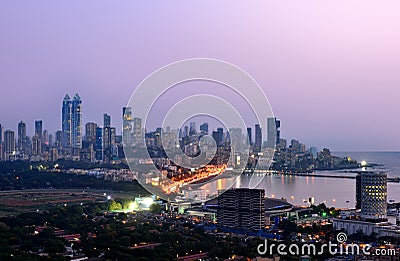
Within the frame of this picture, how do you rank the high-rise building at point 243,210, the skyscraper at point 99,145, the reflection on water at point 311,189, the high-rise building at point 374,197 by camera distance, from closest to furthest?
the high-rise building at point 374,197, the high-rise building at point 243,210, the reflection on water at point 311,189, the skyscraper at point 99,145

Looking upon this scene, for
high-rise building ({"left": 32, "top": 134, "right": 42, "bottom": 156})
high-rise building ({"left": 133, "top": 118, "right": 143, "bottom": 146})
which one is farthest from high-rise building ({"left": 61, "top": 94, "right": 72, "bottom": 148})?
high-rise building ({"left": 133, "top": 118, "right": 143, "bottom": 146})

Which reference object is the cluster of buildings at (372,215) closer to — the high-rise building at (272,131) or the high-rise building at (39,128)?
the high-rise building at (272,131)

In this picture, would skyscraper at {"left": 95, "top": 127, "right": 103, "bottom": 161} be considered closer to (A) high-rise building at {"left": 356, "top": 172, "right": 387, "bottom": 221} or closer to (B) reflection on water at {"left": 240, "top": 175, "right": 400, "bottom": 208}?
(B) reflection on water at {"left": 240, "top": 175, "right": 400, "bottom": 208}

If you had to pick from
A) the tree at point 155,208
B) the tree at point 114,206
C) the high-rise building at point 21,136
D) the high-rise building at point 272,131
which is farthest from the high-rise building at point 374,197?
the high-rise building at point 21,136

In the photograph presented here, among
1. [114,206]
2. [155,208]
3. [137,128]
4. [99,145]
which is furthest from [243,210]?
[99,145]

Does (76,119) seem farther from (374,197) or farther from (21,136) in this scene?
(374,197)

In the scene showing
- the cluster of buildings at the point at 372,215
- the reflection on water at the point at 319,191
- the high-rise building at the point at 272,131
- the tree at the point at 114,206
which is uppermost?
the high-rise building at the point at 272,131
